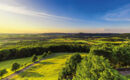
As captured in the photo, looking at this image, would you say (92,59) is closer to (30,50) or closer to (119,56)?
(119,56)

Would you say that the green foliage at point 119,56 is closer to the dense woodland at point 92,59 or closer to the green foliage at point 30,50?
the dense woodland at point 92,59

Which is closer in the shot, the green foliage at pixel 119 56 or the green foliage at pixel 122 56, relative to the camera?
the green foliage at pixel 122 56

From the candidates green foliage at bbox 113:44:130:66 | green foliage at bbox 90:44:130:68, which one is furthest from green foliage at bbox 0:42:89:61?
green foliage at bbox 113:44:130:66

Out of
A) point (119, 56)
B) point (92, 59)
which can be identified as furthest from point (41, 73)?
point (119, 56)

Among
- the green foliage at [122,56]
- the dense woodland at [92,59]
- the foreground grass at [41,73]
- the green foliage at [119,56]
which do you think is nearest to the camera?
the dense woodland at [92,59]

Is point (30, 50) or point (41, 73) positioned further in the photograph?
point (30, 50)

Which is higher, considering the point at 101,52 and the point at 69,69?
the point at 101,52

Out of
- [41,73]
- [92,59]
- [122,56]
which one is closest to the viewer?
[92,59]

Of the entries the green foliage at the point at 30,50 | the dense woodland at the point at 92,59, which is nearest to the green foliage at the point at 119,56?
the dense woodland at the point at 92,59

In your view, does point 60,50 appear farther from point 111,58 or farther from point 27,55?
point 111,58

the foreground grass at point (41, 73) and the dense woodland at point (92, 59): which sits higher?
the dense woodland at point (92, 59)

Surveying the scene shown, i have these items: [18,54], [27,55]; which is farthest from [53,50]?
[18,54]
